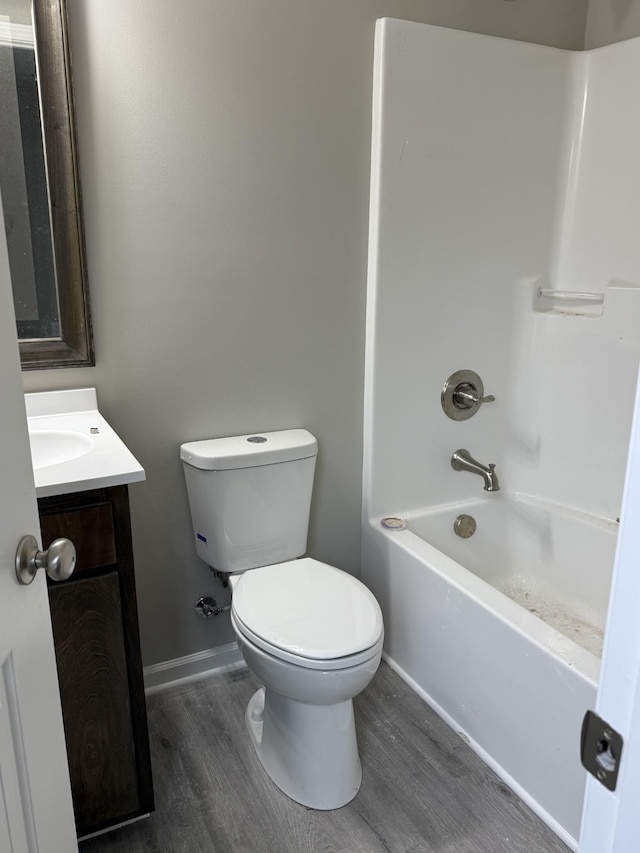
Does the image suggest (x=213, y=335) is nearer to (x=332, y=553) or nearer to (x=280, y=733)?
(x=332, y=553)

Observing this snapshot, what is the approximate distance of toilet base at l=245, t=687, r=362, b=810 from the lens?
170cm

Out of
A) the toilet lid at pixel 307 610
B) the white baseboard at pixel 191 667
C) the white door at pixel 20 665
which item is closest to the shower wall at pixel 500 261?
the toilet lid at pixel 307 610

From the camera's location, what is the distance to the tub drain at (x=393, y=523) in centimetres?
226

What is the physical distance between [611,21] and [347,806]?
249 cm

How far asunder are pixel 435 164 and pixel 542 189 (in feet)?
1.42

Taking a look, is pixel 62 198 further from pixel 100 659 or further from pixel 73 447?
pixel 100 659

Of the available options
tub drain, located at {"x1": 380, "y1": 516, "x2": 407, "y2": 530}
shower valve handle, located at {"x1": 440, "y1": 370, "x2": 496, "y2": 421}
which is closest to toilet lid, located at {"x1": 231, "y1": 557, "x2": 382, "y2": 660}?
tub drain, located at {"x1": 380, "y1": 516, "x2": 407, "y2": 530}

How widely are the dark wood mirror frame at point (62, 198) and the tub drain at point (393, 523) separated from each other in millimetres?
1077

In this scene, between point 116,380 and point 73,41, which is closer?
point 73,41

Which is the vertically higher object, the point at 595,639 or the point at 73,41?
the point at 73,41

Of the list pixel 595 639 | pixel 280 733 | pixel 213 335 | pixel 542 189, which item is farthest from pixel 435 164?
pixel 280 733

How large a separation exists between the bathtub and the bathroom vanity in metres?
0.88

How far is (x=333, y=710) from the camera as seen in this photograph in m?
1.70

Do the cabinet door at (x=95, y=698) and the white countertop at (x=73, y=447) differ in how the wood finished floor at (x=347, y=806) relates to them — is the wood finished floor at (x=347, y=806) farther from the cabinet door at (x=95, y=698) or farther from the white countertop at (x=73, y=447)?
the white countertop at (x=73, y=447)
